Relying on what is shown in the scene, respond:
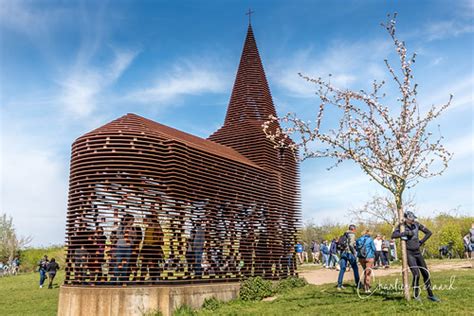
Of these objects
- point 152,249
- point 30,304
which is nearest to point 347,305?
point 152,249

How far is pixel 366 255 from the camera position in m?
12.2

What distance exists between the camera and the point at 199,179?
42.1 ft

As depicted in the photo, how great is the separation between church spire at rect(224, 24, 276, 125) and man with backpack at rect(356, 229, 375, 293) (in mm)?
8403

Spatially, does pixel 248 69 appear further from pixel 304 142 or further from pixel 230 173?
pixel 304 142

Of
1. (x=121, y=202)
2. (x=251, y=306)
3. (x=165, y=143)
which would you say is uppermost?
(x=165, y=143)

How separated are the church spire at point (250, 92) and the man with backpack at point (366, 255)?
8.40 metres

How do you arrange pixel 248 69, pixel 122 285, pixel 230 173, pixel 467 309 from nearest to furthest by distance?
1. pixel 467 309
2. pixel 122 285
3. pixel 230 173
4. pixel 248 69

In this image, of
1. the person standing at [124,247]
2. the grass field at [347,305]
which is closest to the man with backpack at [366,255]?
the grass field at [347,305]

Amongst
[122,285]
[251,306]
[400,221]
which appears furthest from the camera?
[251,306]

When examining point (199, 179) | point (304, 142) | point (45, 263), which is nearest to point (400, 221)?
point (304, 142)

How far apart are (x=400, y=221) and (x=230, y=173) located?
5.92 metres

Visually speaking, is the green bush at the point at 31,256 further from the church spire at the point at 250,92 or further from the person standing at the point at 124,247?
the person standing at the point at 124,247

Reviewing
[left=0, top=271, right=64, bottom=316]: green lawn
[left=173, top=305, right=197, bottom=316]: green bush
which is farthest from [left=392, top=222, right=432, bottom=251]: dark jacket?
[left=0, top=271, right=64, bottom=316]: green lawn

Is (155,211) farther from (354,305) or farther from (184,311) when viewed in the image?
(354,305)
